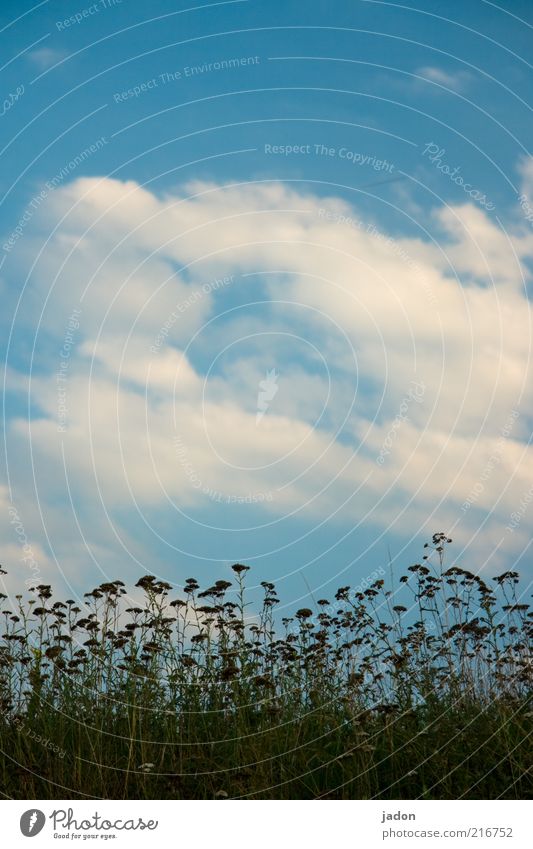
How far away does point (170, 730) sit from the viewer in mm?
7598

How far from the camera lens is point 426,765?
23.2ft

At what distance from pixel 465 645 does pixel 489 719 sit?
0.88 meters

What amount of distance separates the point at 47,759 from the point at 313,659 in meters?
2.64

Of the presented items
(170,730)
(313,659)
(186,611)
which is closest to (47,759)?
(170,730)

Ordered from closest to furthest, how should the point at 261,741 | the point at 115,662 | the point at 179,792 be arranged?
the point at 179,792
the point at 261,741
the point at 115,662

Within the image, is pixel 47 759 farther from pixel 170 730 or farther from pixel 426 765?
pixel 426 765

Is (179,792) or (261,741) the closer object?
(179,792)

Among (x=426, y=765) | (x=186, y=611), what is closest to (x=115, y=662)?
(x=186, y=611)

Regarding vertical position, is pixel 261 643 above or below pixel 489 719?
above
